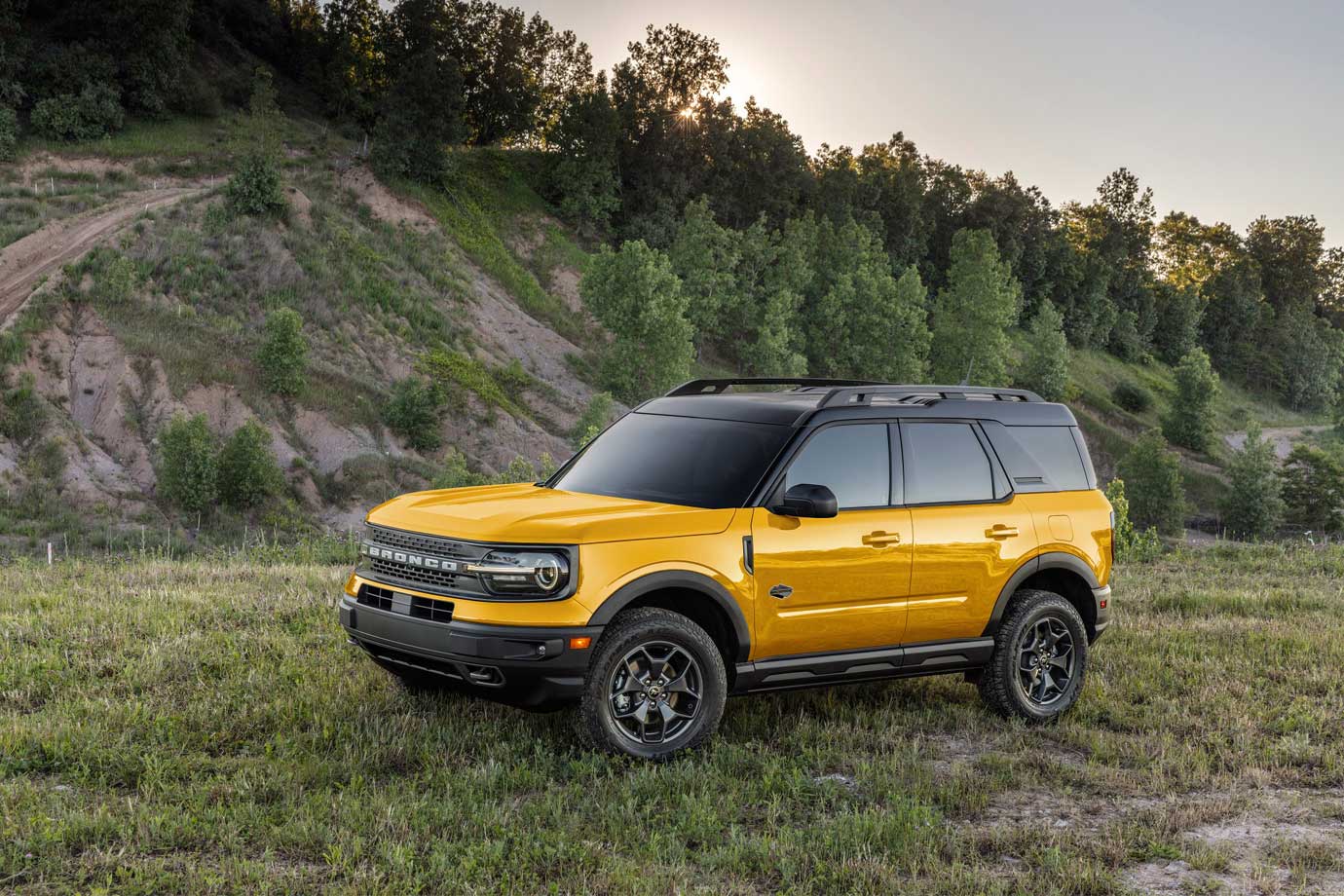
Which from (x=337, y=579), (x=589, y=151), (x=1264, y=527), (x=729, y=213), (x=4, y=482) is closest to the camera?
(x=337, y=579)

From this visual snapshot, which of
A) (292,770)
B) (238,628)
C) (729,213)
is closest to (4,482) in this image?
(238,628)

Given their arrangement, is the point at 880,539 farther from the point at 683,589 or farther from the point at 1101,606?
the point at 1101,606

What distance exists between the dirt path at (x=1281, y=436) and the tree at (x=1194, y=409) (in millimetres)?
7891

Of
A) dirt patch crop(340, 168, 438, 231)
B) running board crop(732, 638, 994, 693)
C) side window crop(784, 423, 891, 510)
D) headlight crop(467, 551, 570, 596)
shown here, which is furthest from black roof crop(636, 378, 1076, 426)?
dirt patch crop(340, 168, 438, 231)

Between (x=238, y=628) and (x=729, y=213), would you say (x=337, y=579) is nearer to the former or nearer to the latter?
(x=238, y=628)

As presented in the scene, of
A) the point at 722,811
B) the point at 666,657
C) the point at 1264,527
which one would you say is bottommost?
the point at 1264,527

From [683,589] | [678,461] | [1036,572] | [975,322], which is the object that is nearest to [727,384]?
[678,461]

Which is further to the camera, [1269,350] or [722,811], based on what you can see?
[1269,350]

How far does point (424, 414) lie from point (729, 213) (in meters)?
48.3

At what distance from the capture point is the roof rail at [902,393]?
709 centimetres

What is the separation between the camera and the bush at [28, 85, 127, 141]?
54.5 metres

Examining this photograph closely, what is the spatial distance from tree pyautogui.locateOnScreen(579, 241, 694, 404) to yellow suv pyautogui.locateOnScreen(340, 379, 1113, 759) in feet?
146

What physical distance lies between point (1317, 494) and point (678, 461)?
76351 millimetres

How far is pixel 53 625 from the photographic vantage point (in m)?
8.52
